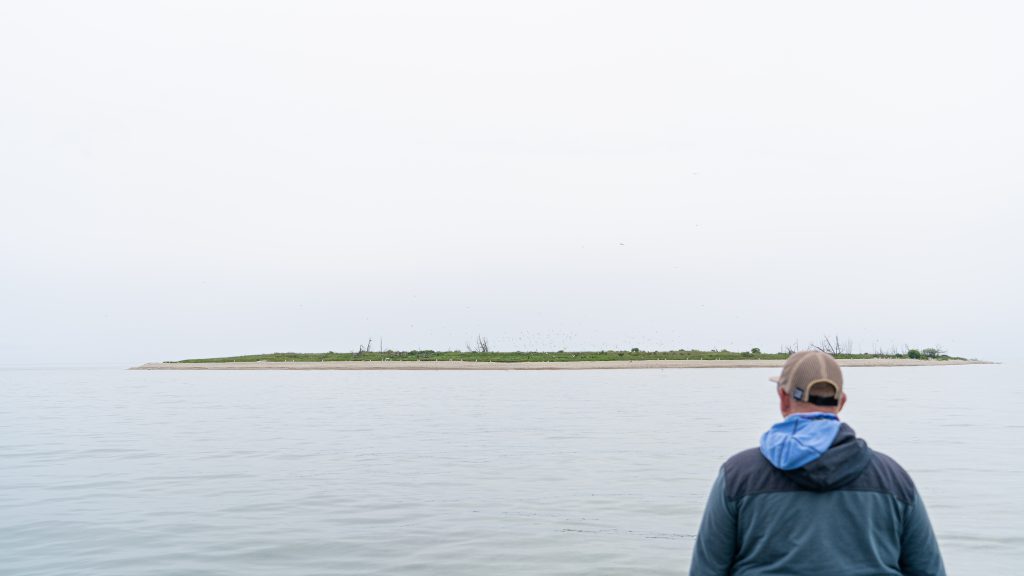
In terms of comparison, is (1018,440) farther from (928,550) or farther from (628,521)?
(928,550)

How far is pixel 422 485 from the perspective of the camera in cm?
1644

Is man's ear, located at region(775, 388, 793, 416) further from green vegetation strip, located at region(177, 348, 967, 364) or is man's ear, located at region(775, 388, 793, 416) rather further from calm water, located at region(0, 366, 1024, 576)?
green vegetation strip, located at region(177, 348, 967, 364)

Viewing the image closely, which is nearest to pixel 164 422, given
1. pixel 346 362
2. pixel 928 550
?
pixel 928 550

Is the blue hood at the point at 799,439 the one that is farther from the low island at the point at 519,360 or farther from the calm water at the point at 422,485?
the low island at the point at 519,360

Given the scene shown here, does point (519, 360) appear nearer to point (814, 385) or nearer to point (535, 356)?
point (535, 356)

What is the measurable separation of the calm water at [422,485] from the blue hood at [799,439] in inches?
269

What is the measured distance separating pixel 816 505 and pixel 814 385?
1.67ft

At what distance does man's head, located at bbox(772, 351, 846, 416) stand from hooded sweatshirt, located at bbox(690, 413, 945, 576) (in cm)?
5

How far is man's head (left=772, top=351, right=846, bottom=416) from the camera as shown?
148 inches

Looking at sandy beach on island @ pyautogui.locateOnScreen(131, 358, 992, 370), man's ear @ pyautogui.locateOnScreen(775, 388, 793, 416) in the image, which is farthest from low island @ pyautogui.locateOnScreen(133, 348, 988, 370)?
man's ear @ pyautogui.locateOnScreen(775, 388, 793, 416)

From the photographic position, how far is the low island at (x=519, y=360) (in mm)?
88250

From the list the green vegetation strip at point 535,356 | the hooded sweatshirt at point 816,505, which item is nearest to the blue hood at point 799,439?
the hooded sweatshirt at point 816,505

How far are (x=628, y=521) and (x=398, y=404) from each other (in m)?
27.0

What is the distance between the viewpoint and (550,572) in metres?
10.0
